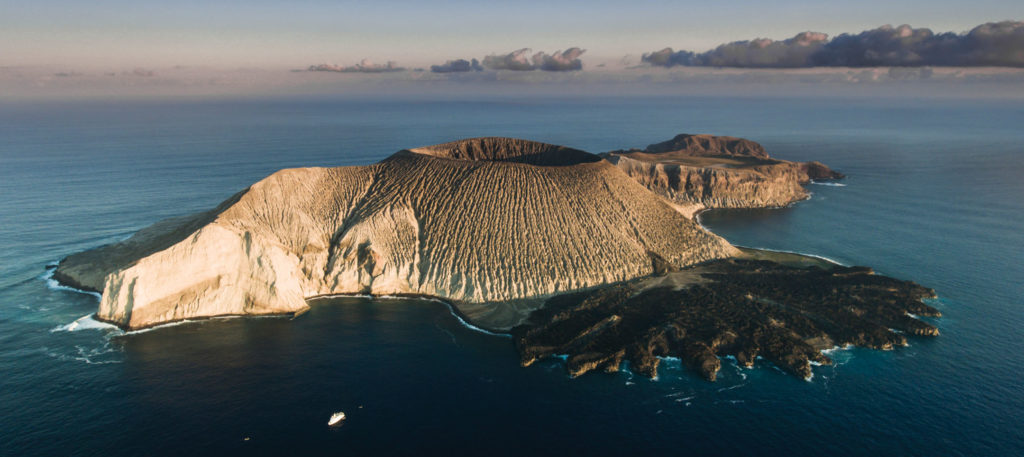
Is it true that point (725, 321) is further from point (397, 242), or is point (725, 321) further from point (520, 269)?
point (397, 242)

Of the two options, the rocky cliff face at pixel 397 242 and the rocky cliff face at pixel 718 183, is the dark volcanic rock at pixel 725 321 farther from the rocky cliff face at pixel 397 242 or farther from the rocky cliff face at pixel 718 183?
the rocky cliff face at pixel 718 183

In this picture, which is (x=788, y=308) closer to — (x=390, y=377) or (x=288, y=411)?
(x=390, y=377)

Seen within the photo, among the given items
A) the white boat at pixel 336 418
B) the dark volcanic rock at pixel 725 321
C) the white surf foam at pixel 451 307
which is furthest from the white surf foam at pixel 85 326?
the dark volcanic rock at pixel 725 321

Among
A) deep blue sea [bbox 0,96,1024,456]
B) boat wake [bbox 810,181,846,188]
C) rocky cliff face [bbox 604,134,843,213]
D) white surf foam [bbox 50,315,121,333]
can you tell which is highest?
rocky cliff face [bbox 604,134,843,213]

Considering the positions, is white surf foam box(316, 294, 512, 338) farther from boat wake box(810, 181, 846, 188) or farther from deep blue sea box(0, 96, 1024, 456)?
boat wake box(810, 181, 846, 188)

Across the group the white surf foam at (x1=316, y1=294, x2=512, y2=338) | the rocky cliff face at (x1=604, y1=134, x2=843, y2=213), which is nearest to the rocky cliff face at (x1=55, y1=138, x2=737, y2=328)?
the white surf foam at (x1=316, y1=294, x2=512, y2=338)

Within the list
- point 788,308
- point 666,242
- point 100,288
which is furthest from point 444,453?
point 100,288

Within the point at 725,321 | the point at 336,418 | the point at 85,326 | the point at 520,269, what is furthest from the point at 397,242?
the point at 725,321
